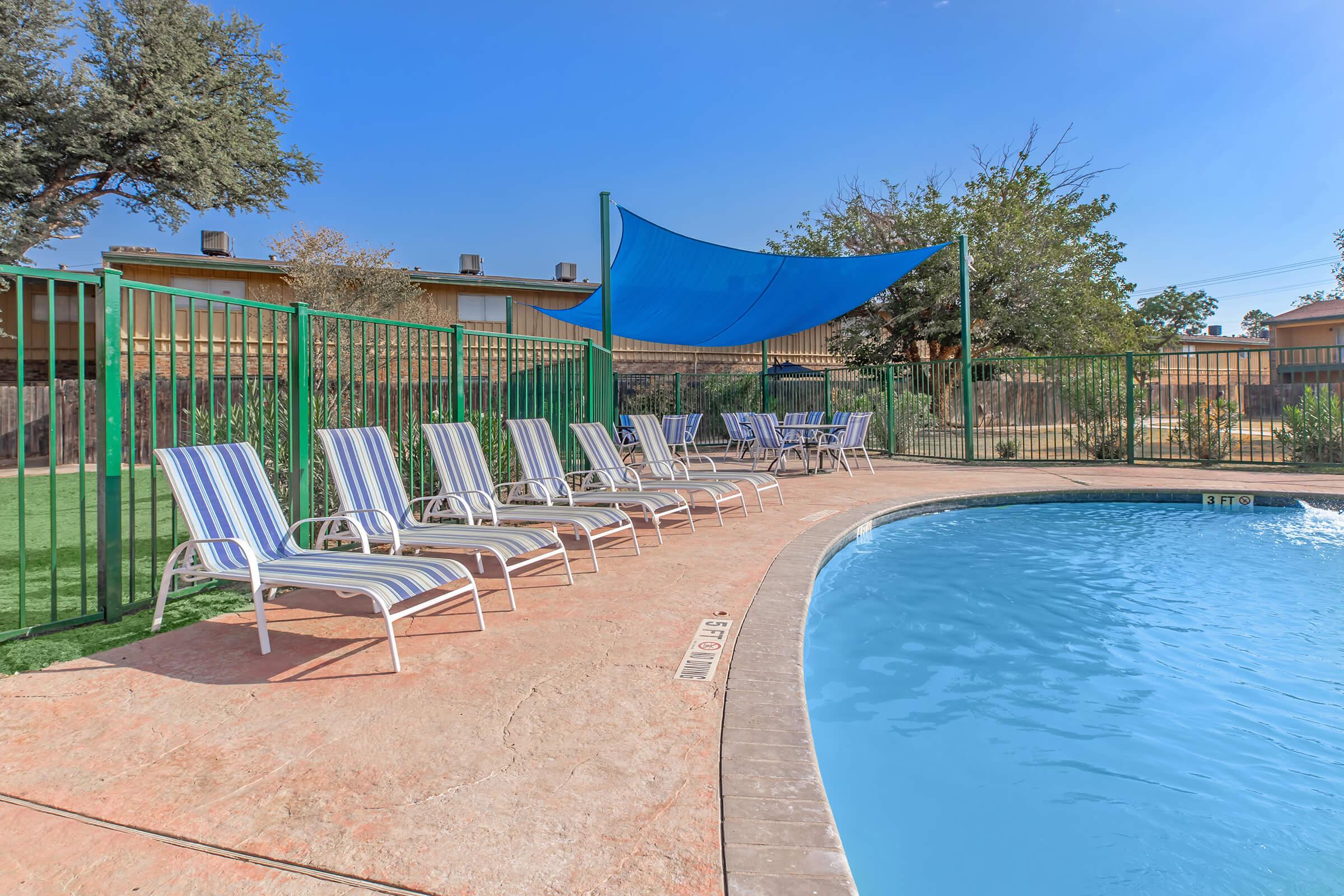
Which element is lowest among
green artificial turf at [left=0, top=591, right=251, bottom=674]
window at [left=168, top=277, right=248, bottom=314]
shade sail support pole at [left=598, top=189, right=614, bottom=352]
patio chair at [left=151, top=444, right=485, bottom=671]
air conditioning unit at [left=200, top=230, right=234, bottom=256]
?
green artificial turf at [left=0, top=591, right=251, bottom=674]

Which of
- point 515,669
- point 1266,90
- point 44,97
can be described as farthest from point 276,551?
point 1266,90

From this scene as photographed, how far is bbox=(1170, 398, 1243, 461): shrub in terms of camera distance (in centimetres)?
1156

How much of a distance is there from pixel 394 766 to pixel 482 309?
73.0 ft

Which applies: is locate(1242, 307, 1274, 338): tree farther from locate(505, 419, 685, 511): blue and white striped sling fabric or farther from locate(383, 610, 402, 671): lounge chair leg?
locate(383, 610, 402, 671): lounge chair leg

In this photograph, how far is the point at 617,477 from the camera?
639 centimetres

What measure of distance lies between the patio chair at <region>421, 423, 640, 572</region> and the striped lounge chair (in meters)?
0.32

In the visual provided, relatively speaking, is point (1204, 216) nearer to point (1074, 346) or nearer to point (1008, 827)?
point (1074, 346)

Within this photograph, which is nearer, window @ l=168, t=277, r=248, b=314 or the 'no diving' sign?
the 'no diving' sign

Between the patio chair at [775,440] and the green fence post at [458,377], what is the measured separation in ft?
19.7

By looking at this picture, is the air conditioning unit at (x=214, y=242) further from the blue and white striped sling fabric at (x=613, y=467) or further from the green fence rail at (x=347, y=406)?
the blue and white striped sling fabric at (x=613, y=467)

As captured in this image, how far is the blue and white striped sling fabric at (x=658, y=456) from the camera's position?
7.35 meters

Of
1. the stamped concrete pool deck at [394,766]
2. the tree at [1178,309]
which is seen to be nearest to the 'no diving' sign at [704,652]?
the stamped concrete pool deck at [394,766]

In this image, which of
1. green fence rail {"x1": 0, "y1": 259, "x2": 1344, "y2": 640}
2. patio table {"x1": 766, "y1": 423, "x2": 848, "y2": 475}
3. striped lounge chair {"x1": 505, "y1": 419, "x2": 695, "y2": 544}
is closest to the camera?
green fence rail {"x1": 0, "y1": 259, "x2": 1344, "y2": 640}

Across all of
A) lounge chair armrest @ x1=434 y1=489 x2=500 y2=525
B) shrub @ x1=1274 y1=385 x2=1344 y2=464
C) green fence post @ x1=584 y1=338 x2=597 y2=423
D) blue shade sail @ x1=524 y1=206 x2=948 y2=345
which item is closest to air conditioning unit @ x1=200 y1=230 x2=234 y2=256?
blue shade sail @ x1=524 y1=206 x2=948 y2=345
